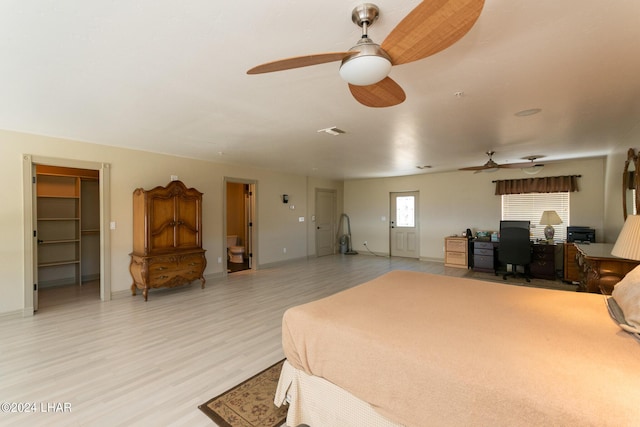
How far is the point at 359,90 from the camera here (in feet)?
→ 5.57

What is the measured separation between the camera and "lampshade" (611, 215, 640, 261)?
5.97ft

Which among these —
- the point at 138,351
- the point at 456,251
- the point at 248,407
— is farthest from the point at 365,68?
the point at 456,251

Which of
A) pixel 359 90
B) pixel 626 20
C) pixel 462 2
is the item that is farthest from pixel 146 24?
pixel 626 20

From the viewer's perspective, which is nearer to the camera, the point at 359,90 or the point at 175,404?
the point at 359,90

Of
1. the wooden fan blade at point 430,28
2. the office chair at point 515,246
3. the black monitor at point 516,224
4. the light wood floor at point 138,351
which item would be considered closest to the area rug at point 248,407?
the light wood floor at point 138,351

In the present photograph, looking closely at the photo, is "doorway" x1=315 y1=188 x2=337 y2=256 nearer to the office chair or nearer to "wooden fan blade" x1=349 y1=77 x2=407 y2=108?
the office chair

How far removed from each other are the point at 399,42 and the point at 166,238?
453cm

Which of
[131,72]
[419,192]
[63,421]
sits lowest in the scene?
[63,421]

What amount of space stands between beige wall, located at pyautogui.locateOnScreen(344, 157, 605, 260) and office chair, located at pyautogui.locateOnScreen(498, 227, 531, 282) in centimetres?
137

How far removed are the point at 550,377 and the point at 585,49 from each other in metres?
2.03

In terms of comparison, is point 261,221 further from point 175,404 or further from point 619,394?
point 619,394

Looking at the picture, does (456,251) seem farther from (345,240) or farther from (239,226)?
(239,226)

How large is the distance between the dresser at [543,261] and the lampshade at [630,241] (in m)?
4.19

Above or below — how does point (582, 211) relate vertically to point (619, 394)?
above
